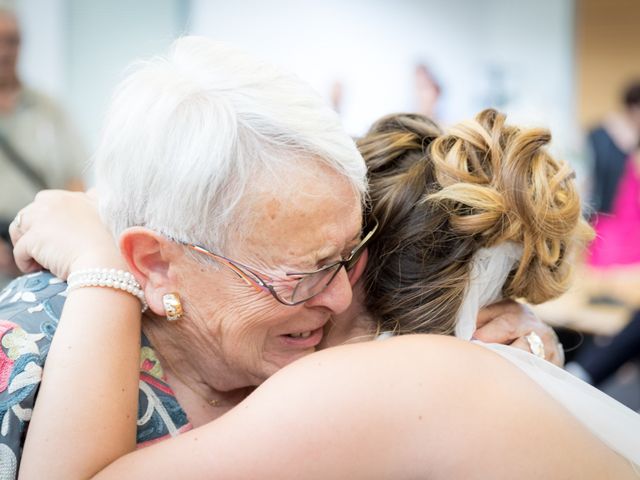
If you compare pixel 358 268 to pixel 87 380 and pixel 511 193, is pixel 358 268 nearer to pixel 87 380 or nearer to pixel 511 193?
pixel 511 193

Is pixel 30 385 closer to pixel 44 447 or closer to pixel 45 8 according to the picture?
pixel 44 447

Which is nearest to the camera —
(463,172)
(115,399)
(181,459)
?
(181,459)

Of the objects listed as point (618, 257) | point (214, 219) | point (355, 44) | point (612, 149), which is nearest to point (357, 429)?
point (214, 219)

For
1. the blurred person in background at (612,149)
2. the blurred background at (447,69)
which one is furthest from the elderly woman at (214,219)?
the blurred person in background at (612,149)

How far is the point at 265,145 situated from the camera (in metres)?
1.33

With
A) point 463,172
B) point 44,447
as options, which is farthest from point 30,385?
point 463,172

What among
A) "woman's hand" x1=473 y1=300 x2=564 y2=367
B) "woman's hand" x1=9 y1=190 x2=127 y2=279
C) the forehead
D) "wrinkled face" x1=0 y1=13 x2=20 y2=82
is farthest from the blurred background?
the forehead

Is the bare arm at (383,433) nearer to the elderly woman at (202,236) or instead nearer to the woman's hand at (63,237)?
the elderly woman at (202,236)

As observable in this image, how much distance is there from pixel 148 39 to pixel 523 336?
4.45 metres

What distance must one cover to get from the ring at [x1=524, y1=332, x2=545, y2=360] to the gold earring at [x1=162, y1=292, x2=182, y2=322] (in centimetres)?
76

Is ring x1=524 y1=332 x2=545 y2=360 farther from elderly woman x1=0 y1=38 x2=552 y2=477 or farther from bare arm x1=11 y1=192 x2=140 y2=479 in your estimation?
bare arm x1=11 y1=192 x2=140 y2=479

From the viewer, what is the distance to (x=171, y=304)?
4.70 ft

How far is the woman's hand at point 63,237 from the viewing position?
56.8 inches

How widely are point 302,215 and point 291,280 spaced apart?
143 mm
